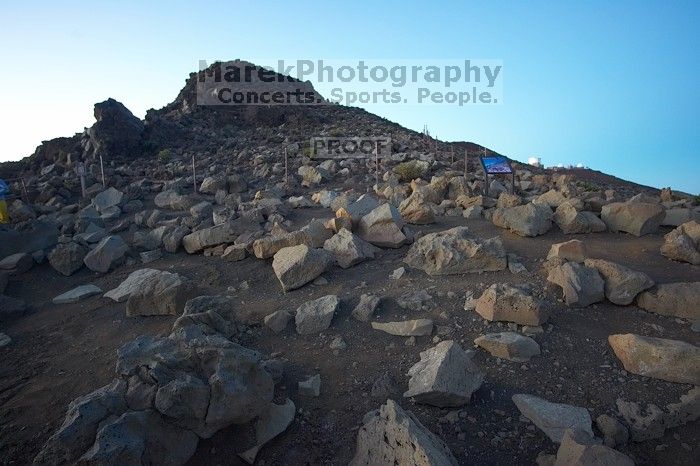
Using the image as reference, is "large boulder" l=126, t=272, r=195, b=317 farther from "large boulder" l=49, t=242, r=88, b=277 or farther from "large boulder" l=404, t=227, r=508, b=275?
"large boulder" l=404, t=227, r=508, b=275

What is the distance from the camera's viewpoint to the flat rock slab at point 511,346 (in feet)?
12.4

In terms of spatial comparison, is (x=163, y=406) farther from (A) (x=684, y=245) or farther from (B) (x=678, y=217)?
(B) (x=678, y=217)

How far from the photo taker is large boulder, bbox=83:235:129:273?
7469 mm

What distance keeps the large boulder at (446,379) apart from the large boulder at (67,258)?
669cm

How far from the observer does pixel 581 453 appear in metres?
2.48

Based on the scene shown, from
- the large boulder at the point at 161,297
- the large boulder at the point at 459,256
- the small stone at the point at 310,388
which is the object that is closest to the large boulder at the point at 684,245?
the large boulder at the point at 459,256

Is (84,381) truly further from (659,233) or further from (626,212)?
(659,233)

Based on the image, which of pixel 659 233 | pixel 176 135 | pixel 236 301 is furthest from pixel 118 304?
pixel 176 135

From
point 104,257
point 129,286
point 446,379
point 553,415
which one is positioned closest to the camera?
point 553,415

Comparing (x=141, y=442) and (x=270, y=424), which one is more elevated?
(x=141, y=442)

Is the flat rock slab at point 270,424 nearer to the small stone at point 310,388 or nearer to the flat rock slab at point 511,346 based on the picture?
the small stone at point 310,388

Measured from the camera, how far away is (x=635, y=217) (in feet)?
22.1

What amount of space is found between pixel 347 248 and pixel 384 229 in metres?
0.83

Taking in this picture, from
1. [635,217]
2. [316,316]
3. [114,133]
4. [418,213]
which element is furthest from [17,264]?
[114,133]
